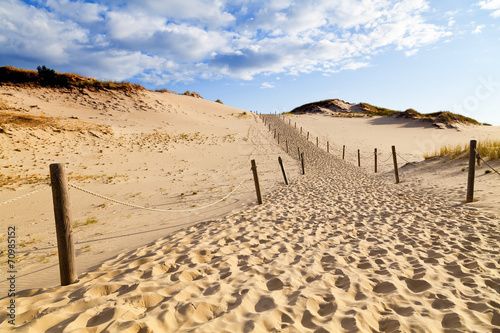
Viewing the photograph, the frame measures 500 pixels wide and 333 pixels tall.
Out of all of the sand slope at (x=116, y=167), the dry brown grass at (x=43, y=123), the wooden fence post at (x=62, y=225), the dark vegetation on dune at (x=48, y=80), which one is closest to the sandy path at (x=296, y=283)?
the wooden fence post at (x=62, y=225)

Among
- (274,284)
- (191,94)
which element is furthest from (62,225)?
(191,94)

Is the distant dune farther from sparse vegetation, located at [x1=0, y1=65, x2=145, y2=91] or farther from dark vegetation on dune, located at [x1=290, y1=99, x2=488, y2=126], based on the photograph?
dark vegetation on dune, located at [x1=290, y1=99, x2=488, y2=126]

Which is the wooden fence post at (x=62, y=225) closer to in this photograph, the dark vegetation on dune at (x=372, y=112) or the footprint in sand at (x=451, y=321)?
the footprint in sand at (x=451, y=321)

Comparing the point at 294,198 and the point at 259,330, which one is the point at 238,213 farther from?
the point at 259,330

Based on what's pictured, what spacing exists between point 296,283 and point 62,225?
2.97 m

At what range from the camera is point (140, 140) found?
2095 cm

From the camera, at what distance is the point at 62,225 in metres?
3.16

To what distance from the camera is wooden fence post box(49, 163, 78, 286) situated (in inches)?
124

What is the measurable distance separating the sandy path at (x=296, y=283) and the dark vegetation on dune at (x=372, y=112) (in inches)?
1628

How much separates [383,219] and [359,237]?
1.47 meters

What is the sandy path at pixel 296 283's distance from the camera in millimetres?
2320

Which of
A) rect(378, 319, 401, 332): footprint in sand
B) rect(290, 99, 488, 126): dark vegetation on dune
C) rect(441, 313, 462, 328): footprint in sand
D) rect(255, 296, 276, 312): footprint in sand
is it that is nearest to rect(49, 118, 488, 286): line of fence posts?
rect(255, 296, 276, 312): footprint in sand

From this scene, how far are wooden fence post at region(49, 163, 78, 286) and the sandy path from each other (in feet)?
0.61

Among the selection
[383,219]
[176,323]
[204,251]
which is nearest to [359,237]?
[383,219]
